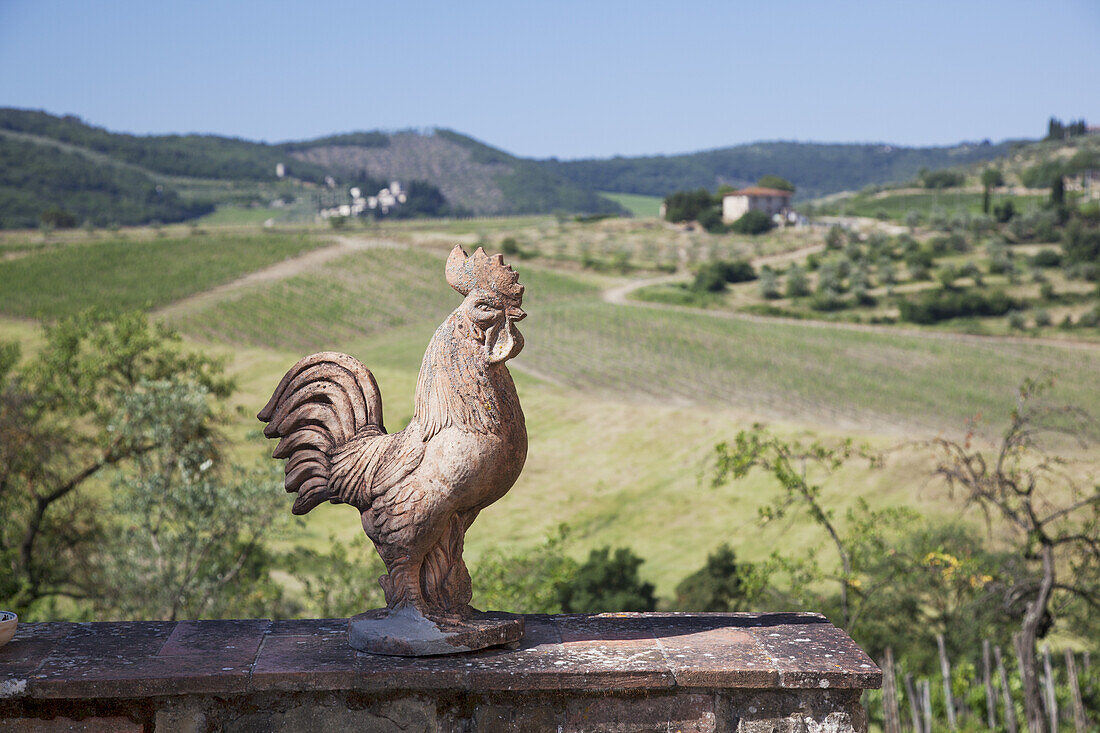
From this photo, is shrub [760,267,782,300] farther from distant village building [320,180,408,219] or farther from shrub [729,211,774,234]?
distant village building [320,180,408,219]

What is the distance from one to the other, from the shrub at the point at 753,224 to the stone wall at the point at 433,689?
47.5 metres

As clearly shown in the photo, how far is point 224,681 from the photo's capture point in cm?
422

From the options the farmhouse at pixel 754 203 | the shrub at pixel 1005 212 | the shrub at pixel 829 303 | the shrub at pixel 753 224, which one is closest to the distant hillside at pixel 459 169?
the farmhouse at pixel 754 203

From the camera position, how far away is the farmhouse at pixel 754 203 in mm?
54312

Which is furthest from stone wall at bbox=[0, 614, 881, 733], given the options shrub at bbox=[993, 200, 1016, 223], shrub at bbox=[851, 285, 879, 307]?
shrub at bbox=[993, 200, 1016, 223]

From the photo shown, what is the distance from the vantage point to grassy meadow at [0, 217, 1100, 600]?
21.9m

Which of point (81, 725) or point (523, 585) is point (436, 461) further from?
point (523, 585)

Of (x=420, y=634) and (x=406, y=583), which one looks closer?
(x=420, y=634)

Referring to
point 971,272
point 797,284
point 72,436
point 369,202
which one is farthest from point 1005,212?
point 72,436

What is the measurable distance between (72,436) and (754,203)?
150ft

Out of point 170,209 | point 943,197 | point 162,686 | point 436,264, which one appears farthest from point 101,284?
point 943,197

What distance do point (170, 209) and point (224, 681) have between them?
167ft

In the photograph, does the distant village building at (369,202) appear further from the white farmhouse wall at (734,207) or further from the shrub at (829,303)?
the shrub at (829,303)

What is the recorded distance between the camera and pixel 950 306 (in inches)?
1419
